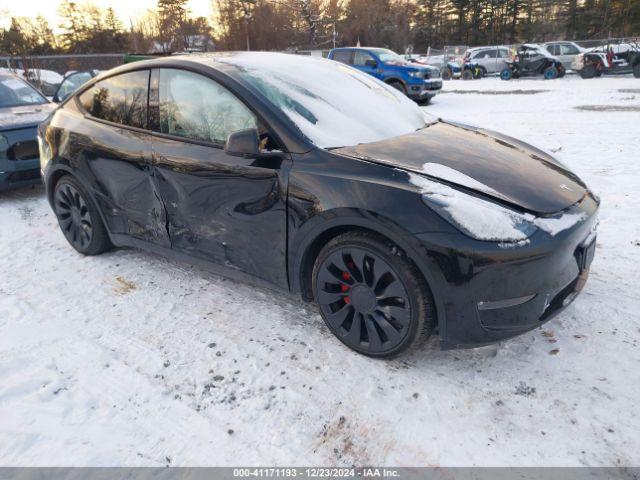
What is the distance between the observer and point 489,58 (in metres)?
25.6

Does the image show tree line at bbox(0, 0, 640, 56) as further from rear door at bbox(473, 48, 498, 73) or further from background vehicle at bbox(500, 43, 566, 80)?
background vehicle at bbox(500, 43, 566, 80)

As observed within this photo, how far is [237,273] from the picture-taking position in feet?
9.93

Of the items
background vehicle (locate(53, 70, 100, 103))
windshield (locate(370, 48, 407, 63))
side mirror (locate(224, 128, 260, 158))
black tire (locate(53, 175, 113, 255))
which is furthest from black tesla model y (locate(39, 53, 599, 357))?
windshield (locate(370, 48, 407, 63))

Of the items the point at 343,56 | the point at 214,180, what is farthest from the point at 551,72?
the point at 214,180

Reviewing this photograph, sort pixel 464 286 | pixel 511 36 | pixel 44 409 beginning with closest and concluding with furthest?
pixel 464 286 → pixel 44 409 → pixel 511 36

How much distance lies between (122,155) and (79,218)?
1.01 meters

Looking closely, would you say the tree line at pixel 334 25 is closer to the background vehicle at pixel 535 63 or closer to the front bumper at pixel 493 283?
the background vehicle at pixel 535 63

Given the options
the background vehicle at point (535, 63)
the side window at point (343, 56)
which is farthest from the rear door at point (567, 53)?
the side window at point (343, 56)

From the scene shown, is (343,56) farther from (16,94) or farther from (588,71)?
(588,71)

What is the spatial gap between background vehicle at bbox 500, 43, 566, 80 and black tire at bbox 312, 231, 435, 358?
23.5m

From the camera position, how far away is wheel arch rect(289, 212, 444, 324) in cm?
224

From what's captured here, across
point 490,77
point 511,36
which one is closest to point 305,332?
point 490,77

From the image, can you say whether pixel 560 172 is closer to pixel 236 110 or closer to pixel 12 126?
pixel 236 110

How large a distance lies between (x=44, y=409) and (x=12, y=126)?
182 inches
